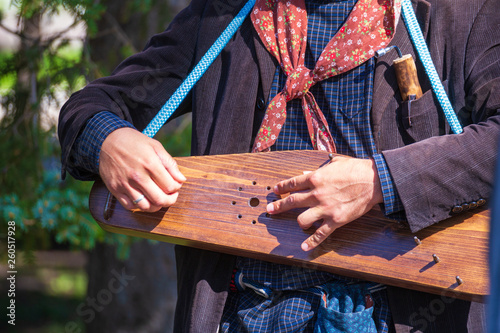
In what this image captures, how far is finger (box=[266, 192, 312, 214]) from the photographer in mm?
1245

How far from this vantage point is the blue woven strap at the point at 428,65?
1.31 metres

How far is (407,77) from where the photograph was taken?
1.34 m

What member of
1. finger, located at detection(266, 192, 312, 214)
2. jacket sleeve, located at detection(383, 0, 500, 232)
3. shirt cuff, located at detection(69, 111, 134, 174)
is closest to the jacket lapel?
jacket sleeve, located at detection(383, 0, 500, 232)

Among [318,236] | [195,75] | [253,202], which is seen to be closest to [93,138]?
[195,75]

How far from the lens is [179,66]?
1.64m

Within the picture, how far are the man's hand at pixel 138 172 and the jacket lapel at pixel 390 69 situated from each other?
1.89 feet

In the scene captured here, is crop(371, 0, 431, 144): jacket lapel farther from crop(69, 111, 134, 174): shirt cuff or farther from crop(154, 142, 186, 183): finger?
crop(69, 111, 134, 174): shirt cuff

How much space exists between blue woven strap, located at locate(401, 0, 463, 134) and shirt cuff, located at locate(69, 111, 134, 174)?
0.84 metres

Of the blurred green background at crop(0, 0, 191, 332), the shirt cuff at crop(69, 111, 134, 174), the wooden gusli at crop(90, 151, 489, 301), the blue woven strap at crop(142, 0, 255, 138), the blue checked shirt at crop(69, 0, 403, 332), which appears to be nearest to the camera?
the wooden gusli at crop(90, 151, 489, 301)

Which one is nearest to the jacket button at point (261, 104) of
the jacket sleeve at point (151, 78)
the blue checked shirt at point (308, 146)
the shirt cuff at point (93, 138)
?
the blue checked shirt at point (308, 146)

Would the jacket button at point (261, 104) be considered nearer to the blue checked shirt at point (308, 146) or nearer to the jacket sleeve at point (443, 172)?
the blue checked shirt at point (308, 146)

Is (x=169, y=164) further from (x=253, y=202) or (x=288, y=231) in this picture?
(x=288, y=231)

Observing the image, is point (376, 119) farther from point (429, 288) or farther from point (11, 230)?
point (11, 230)

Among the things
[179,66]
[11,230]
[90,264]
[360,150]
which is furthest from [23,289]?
[360,150]
